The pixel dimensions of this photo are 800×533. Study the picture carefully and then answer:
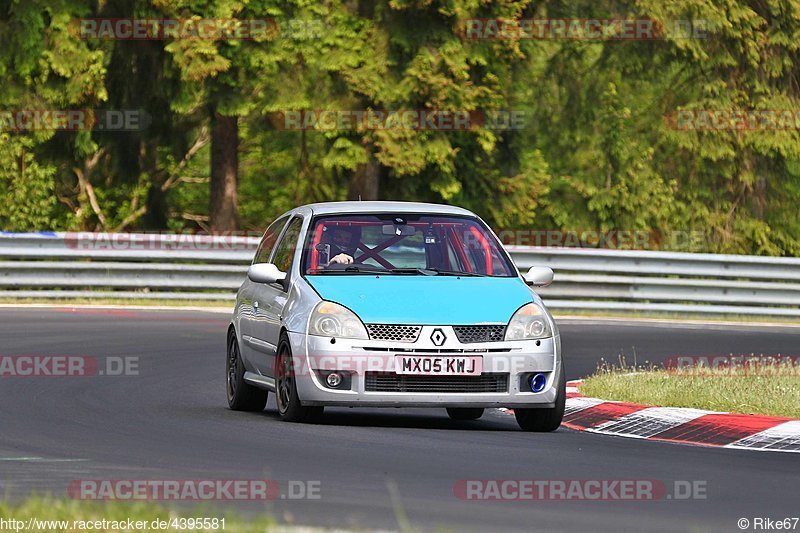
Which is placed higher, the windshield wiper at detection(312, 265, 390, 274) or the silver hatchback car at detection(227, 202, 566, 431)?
the windshield wiper at detection(312, 265, 390, 274)

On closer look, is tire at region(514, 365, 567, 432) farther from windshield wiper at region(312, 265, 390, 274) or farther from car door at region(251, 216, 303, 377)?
car door at region(251, 216, 303, 377)

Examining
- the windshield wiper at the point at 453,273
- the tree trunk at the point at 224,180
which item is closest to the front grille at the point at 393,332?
the windshield wiper at the point at 453,273

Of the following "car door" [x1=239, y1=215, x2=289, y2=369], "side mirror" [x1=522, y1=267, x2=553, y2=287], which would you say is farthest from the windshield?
"car door" [x1=239, y1=215, x2=289, y2=369]

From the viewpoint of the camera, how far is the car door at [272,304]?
505 inches

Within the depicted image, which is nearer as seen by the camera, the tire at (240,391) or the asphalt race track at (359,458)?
the asphalt race track at (359,458)

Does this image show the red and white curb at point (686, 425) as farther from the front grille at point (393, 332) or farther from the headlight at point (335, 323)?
the headlight at point (335, 323)

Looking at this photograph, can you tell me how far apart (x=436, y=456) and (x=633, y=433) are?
2.47 m

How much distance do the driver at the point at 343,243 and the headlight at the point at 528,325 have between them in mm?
1507

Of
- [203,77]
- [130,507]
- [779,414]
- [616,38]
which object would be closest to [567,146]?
[616,38]

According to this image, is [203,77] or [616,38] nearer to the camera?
[203,77]

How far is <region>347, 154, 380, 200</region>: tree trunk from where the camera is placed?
116 ft

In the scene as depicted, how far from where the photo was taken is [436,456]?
416 inches

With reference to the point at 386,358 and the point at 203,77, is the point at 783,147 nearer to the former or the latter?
the point at 203,77

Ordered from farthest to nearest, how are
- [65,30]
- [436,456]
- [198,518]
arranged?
[65,30]
[436,456]
[198,518]
